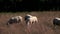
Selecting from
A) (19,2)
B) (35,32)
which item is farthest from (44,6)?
Answer: (35,32)

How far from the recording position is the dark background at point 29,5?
98.7 ft

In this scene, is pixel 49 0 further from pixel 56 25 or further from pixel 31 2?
pixel 56 25

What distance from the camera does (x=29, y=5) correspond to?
30531 mm

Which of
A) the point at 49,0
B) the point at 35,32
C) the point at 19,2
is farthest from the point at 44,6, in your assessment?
the point at 35,32

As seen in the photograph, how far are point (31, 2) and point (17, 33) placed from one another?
1743 cm

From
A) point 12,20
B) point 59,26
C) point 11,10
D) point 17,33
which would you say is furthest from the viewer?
point 11,10

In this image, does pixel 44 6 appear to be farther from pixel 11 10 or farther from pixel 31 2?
pixel 11 10

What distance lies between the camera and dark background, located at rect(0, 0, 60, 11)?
98.7ft

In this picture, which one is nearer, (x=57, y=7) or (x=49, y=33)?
(x=49, y=33)

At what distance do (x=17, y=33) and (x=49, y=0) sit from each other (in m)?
18.0

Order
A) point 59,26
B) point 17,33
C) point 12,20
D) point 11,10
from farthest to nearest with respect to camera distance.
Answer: point 11,10 < point 12,20 < point 59,26 < point 17,33

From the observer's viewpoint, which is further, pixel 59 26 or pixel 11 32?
pixel 59 26

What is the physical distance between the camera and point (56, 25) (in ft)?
56.5

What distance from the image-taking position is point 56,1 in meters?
31.2
